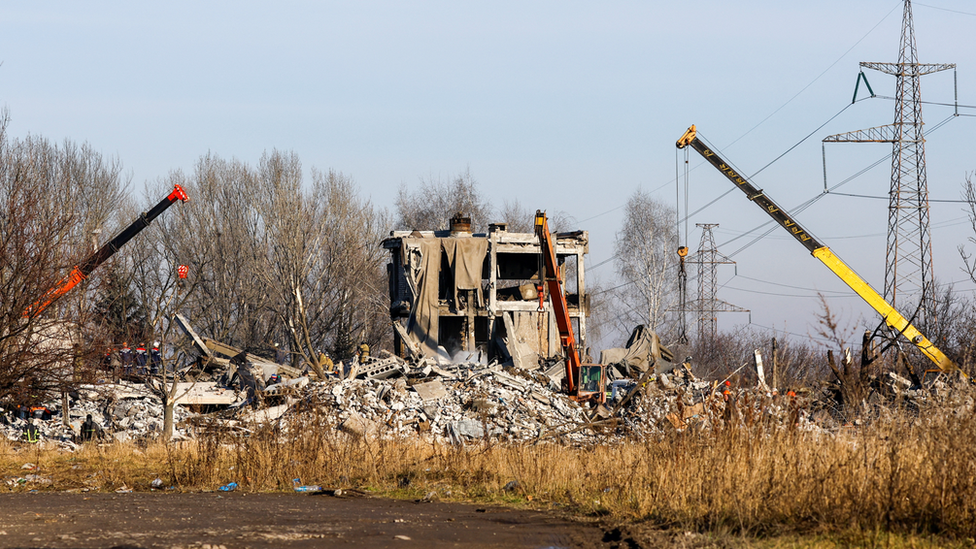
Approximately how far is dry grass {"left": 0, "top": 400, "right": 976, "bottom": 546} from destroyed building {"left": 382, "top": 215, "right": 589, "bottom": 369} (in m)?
13.1

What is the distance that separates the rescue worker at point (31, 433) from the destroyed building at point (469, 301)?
31.2ft

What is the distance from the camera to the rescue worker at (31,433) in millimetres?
18391

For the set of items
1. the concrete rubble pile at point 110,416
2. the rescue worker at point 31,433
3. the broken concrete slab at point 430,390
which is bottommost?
the rescue worker at point 31,433

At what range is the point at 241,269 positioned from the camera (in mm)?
43719

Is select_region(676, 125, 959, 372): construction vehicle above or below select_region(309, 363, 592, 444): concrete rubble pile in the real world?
above

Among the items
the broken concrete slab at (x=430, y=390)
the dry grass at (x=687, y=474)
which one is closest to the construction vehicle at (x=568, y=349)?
the broken concrete slab at (x=430, y=390)

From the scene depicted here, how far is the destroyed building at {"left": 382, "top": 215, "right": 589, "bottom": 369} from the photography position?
2664 centimetres

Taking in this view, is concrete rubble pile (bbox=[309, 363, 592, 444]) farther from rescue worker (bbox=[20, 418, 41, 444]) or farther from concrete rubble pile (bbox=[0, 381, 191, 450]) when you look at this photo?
rescue worker (bbox=[20, 418, 41, 444])

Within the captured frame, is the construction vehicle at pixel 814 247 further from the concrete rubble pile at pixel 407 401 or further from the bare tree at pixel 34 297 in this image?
the bare tree at pixel 34 297

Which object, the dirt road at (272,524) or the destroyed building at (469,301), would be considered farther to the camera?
the destroyed building at (469,301)

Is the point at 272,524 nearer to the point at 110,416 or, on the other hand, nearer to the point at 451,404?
the point at 451,404

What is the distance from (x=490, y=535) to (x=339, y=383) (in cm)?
1238

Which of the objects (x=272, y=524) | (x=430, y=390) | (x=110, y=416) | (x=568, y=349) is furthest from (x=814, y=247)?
(x=272, y=524)

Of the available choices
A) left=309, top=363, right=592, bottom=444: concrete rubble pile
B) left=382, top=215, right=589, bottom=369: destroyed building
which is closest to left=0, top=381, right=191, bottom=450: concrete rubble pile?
left=309, top=363, right=592, bottom=444: concrete rubble pile
